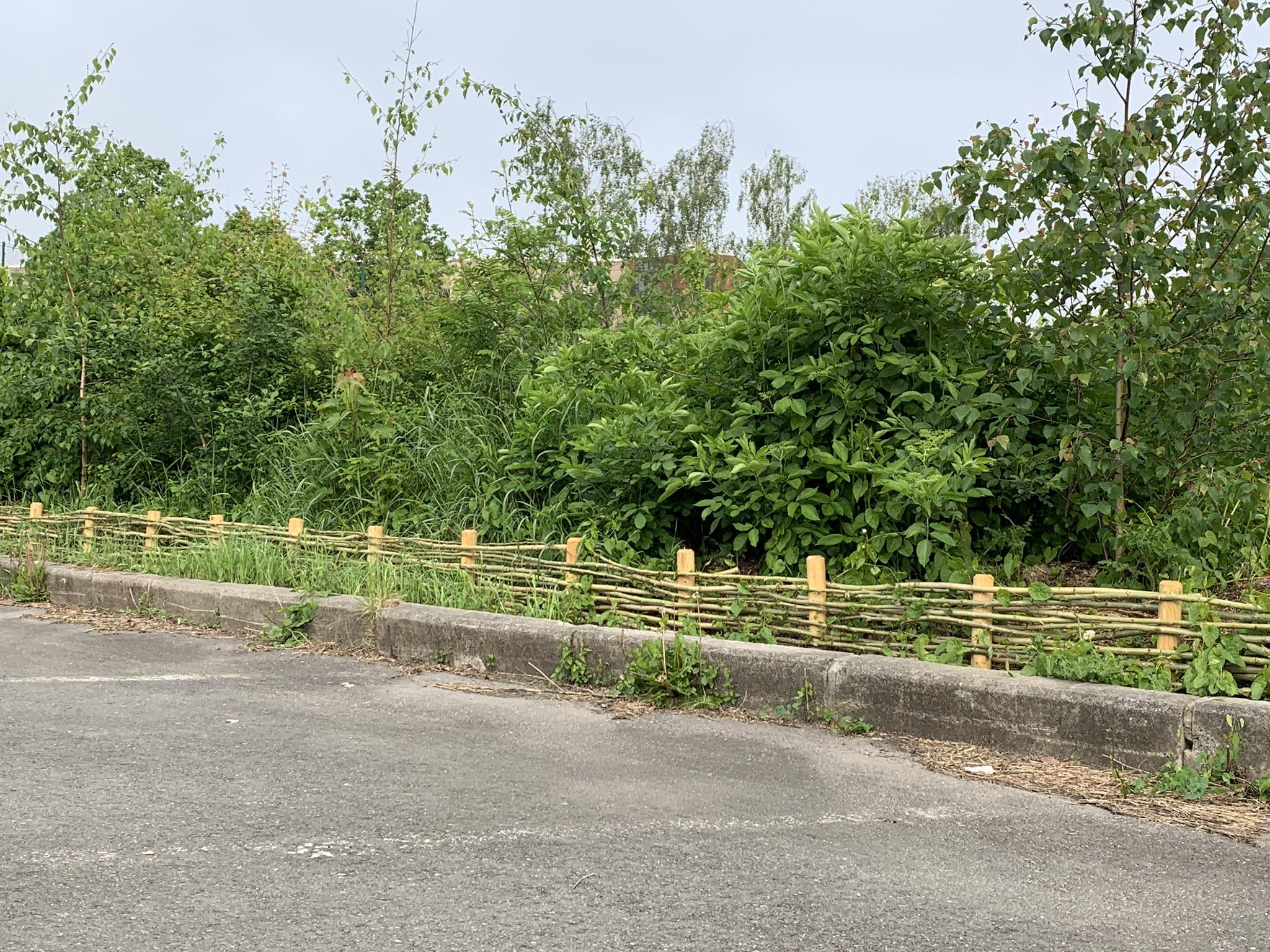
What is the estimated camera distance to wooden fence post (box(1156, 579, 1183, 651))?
4.66 meters

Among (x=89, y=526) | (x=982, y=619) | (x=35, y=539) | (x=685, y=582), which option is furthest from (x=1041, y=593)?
(x=35, y=539)

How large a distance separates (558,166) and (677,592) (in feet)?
16.2

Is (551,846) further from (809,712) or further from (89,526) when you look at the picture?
(89,526)

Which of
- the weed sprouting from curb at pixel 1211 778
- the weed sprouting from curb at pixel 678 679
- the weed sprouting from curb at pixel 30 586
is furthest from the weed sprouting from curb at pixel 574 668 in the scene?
the weed sprouting from curb at pixel 30 586

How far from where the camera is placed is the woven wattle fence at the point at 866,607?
4664mm

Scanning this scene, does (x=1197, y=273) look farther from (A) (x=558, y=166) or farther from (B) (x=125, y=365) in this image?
(B) (x=125, y=365)

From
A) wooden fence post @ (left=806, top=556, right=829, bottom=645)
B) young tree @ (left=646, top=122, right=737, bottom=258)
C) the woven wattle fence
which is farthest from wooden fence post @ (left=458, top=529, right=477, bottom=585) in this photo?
young tree @ (left=646, top=122, right=737, bottom=258)

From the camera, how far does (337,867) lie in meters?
3.26

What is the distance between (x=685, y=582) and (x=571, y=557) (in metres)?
0.88

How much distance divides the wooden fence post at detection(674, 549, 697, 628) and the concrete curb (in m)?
0.32

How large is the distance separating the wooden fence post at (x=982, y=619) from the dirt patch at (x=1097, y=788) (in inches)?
20.6

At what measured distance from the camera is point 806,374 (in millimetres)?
6348

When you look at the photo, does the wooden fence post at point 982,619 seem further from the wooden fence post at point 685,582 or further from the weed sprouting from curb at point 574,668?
the weed sprouting from curb at point 574,668

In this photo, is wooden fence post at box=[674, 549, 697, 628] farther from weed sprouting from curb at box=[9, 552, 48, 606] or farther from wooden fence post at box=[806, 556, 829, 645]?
weed sprouting from curb at box=[9, 552, 48, 606]
